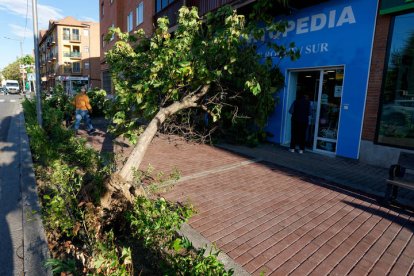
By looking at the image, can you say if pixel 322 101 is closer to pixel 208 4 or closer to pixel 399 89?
pixel 399 89

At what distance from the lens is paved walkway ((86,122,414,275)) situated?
3.05 m

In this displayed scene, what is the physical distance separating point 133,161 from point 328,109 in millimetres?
6312

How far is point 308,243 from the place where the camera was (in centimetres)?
338

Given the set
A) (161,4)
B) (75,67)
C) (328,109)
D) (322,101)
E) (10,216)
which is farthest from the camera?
(75,67)

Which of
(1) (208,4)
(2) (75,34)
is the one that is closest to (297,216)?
(1) (208,4)

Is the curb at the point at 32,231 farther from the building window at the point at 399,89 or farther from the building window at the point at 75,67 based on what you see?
the building window at the point at 75,67

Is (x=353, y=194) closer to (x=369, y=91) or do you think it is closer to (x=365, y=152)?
(x=365, y=152)

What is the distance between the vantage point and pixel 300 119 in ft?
26.1

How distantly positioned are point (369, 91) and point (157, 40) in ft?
17.5

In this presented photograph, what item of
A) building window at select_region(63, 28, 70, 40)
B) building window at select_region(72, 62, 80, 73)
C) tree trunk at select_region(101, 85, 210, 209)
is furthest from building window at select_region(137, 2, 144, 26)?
building window at select_region(63, 28, 70, 40)

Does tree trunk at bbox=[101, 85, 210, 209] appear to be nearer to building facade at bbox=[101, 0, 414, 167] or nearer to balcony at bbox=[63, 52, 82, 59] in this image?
building facade at bbox=[101, 0, 414, 167]

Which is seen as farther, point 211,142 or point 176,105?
point 211,142

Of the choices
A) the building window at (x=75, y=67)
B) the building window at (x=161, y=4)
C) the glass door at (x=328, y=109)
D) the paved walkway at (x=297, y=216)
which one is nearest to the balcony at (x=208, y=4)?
the building window at (x=161, y=4)

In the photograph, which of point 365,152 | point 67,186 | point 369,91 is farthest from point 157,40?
point 365,152
